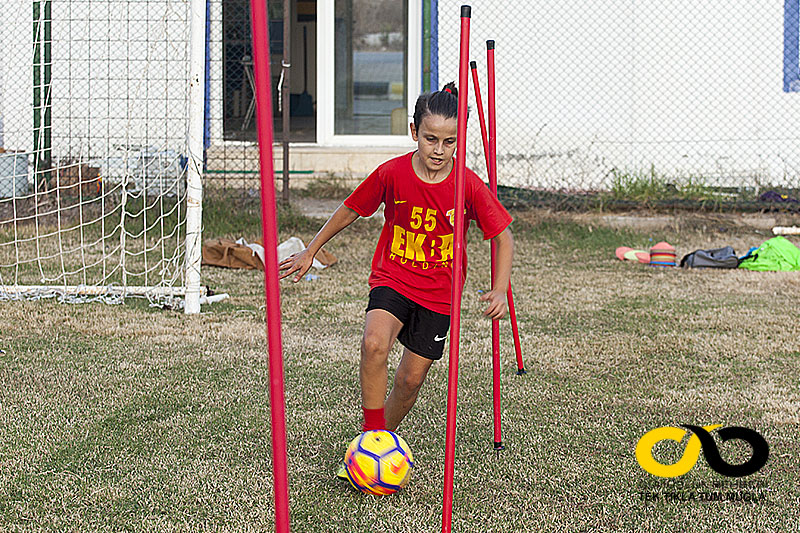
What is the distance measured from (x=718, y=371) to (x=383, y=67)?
795 cm

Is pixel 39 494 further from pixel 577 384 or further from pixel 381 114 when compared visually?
pixel 381 114

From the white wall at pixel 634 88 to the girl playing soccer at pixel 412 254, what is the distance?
6609 millimetres

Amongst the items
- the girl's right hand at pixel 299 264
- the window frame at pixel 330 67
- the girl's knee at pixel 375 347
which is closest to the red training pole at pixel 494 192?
the girl's knee at pixel 375 347

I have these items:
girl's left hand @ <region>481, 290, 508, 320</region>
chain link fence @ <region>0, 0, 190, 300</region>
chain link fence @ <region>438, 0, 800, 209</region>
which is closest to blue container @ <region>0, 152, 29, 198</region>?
chain link fence @ <region>0, 0, 190, 300</region>

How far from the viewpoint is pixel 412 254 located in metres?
3.19

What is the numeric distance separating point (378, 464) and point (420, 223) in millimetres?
851

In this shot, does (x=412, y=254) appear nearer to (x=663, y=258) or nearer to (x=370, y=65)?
(x=663, y=258)

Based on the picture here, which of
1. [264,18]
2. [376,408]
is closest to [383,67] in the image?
[376,408]

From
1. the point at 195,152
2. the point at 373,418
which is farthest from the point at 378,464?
the point at 195,152

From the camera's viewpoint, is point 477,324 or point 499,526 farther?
point 477,324

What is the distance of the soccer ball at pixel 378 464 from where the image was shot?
2875mm

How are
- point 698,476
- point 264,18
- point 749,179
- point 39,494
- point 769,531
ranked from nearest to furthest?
point 264,18 → point 769,531 → point 39,494 → point 698,476 → point 749,179

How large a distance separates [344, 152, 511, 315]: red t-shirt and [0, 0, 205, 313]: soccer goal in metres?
2.78

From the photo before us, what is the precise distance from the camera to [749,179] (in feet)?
32.0
